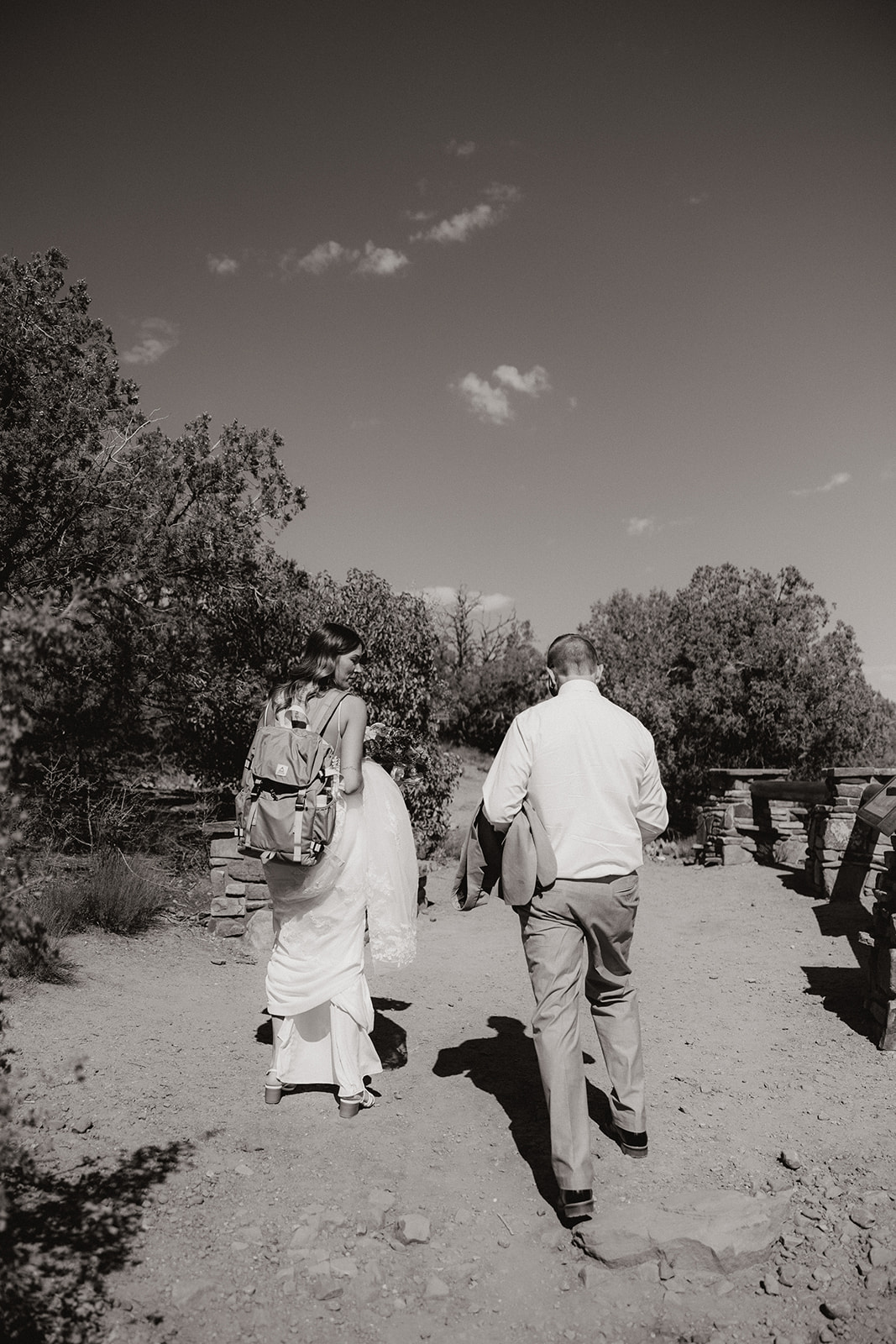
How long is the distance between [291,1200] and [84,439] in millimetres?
8381

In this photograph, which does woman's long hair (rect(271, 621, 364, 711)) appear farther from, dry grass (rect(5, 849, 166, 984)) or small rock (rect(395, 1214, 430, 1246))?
dry grass (rect(5, 849, 166, 984))

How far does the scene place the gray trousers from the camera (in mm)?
2924

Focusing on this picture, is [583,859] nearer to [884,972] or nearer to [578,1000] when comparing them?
[578,1000]

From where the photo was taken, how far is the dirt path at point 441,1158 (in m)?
2.57

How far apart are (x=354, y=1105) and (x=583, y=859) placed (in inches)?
65.3

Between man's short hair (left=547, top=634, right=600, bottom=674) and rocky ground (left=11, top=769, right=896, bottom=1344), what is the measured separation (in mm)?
1985

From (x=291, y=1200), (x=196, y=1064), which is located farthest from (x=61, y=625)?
(x=196, y=1064)

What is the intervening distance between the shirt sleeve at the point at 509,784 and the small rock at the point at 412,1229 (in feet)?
4.51

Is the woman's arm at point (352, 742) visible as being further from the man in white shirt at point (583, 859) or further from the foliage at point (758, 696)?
the foliage at point (758, 696)

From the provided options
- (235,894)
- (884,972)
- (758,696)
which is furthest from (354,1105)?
(758,696)

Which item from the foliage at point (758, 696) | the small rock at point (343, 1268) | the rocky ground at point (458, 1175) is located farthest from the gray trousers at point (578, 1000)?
the foliage at point (758, 696)

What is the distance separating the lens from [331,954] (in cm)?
393

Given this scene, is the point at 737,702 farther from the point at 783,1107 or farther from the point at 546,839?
the point at 546,839

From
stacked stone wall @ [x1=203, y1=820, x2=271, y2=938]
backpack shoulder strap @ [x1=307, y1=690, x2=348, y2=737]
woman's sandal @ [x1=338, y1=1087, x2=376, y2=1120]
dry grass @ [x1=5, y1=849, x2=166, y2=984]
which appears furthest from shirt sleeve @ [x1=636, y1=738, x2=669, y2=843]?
stacked stone wall @ [x1=203, y1=820, x2=271, y2=938]
